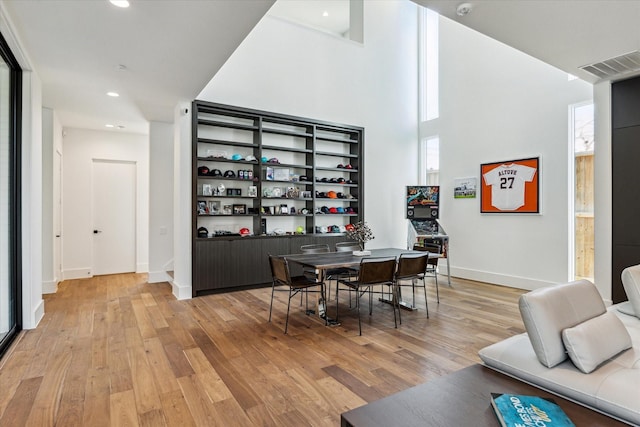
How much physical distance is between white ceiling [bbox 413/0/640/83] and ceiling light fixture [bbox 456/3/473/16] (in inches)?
1.2

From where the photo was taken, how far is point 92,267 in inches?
268

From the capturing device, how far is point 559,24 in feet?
9.84

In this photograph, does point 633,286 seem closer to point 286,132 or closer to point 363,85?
point 286,132

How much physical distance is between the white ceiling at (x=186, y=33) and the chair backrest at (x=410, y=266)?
93.0 inches

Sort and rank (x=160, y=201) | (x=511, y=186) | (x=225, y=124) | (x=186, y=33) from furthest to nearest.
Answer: (x=160, y=201) → (x=511, y=186) → (x=225, y=124) → (x=186, y=33)

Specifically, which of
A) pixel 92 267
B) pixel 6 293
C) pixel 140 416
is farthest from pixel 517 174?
pixel 92 267

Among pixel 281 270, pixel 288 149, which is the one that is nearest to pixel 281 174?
pixel 288 149

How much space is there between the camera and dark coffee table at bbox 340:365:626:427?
1360 mm

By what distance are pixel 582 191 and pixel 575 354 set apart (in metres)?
4.50

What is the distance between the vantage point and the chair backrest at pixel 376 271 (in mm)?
3621

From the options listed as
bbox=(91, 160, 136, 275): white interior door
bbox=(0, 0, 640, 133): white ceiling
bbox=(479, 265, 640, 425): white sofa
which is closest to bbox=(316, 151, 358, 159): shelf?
bbox=(0, 0, 640, 133): white ceiling

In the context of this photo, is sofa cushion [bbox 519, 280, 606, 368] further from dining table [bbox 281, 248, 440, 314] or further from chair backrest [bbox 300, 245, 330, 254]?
chair backrest [bbox 300, 245, 330, 254]

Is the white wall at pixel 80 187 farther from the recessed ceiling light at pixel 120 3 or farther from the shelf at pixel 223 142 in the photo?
the recessed ceiling light at pixel 120 3

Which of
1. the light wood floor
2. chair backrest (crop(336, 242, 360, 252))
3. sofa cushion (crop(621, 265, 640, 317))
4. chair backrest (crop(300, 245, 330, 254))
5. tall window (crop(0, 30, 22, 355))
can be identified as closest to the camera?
the light wood floor
